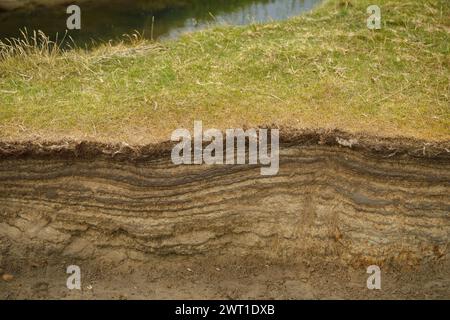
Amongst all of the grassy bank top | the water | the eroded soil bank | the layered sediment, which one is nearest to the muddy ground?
the eroded soil bank

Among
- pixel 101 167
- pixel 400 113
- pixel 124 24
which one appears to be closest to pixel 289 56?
pixel 400 113

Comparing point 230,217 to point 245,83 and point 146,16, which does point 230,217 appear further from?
point 146,16

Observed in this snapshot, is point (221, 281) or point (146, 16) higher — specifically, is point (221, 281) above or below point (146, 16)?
below

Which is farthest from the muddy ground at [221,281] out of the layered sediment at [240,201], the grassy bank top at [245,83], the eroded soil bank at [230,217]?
the grassy bank top at [245,83]

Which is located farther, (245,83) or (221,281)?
(245,83)

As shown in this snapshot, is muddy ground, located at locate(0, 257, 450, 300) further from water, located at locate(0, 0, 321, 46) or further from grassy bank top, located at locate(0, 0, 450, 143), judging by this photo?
water, located at locate(0, 0, 321, 46)

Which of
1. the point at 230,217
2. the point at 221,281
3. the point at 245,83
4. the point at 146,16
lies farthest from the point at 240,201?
the point at 146,16
